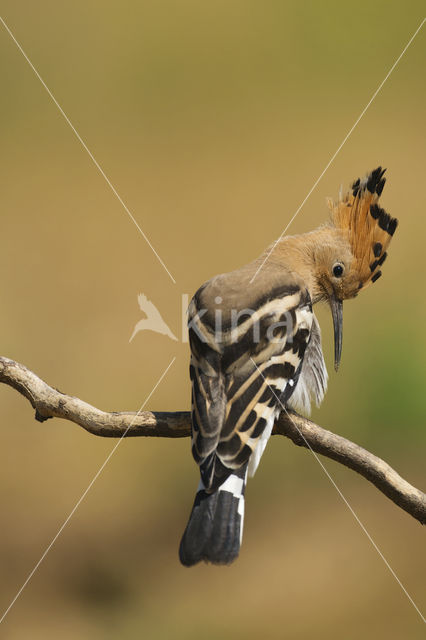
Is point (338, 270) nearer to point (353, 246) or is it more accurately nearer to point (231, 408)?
point (353, 246)

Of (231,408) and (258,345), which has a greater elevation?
(258,345)

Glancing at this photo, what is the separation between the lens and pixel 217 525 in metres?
1.89

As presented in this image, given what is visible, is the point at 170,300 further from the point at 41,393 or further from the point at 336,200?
the point at 41,393

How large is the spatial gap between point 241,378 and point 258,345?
0.36 feet

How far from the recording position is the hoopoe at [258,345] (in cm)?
192

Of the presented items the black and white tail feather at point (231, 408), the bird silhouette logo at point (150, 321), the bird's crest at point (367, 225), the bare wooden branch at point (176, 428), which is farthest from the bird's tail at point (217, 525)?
the bird silhouette logo at point (150, 321)

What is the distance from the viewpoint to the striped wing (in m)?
1.93

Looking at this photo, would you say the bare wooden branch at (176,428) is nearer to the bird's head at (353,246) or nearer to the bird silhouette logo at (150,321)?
the bird's head at (353,246)

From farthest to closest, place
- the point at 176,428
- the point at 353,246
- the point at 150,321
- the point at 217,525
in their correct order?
the point at 150,321
the point at 353,246
the point at 176,428
the point at 217,525

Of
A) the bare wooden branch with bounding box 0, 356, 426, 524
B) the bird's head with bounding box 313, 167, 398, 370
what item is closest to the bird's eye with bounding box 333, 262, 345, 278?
the bird's head with bounding box 313, 167, 398, 370

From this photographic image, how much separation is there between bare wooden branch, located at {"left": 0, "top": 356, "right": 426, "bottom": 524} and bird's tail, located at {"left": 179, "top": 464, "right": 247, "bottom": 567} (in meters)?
0.17

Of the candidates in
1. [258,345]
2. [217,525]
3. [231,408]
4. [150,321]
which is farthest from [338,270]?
[150,321]

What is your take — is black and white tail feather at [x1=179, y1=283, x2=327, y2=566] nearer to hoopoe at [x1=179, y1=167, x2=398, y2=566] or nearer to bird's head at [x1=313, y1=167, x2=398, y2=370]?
hoopoe at [x1=179, y1=167, x2=398, y2=566]

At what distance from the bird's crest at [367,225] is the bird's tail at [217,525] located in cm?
92
